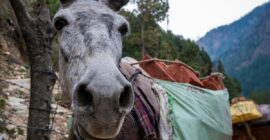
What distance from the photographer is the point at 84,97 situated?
78.0 inches

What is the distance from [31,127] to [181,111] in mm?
1537

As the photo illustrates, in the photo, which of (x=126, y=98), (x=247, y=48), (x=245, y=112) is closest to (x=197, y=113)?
(x=126, y=98)

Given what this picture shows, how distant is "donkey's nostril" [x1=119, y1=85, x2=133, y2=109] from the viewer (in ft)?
6.58

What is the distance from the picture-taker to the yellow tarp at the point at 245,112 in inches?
218

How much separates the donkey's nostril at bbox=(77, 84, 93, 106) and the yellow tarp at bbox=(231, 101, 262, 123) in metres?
3.92

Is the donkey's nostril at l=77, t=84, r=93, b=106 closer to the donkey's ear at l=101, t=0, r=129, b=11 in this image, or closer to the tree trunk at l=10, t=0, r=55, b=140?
the donkey's ear at l=101, t=0, r=129, b=11

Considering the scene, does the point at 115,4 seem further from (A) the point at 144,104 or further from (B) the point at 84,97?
(B) the point at 84,97

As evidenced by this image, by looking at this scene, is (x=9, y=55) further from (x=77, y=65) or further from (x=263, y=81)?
(x=263, y=81)

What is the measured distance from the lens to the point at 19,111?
7.89 m

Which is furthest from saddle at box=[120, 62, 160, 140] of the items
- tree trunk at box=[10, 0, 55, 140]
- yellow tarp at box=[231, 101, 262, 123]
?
yellow tarp at box=[231, 101, 262, 123]

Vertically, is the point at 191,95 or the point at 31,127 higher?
the point at 191,95

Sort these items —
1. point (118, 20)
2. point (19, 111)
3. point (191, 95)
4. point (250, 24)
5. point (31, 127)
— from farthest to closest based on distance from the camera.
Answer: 1. point (250, 24)
2. point (19, 111)
3. point (31, 127)
4. point (191, 95)
5. point (118, 20)

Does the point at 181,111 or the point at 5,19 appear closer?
the point at 181,111

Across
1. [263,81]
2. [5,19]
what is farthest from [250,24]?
[5,19]
